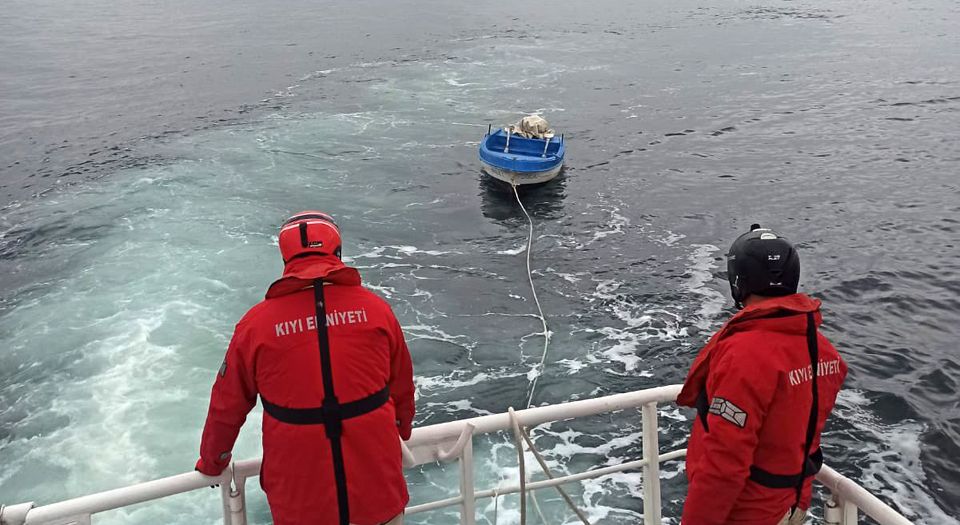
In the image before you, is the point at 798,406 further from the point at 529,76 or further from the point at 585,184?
the point at 529,76

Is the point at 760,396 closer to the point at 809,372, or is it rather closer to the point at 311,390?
the point at 809,372

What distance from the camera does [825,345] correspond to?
110 inches

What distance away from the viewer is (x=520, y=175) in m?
18.8

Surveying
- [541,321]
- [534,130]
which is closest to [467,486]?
[541,321]

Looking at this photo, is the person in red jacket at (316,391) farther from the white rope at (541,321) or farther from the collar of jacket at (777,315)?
the white rope at (541,321)

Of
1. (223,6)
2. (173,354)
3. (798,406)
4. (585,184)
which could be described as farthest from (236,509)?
(223,6)

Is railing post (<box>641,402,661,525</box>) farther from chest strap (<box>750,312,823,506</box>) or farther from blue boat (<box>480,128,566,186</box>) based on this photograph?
blue boat (<box>480,128,566,186</box>)

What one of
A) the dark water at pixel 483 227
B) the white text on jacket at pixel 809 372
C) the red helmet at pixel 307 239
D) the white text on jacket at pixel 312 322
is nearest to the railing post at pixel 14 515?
the white text on jacket at pixel 312 322

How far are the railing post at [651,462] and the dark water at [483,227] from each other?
449 centimetres

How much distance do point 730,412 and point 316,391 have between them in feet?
4.99

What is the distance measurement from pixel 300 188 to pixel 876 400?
567 inches

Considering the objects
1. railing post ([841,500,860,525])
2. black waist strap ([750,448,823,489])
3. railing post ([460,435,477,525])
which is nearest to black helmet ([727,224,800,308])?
black waist strap ([750,448,823,489])

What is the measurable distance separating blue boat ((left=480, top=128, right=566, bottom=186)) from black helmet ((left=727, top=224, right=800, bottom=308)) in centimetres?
1597

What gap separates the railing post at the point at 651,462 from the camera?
11.7 feet
